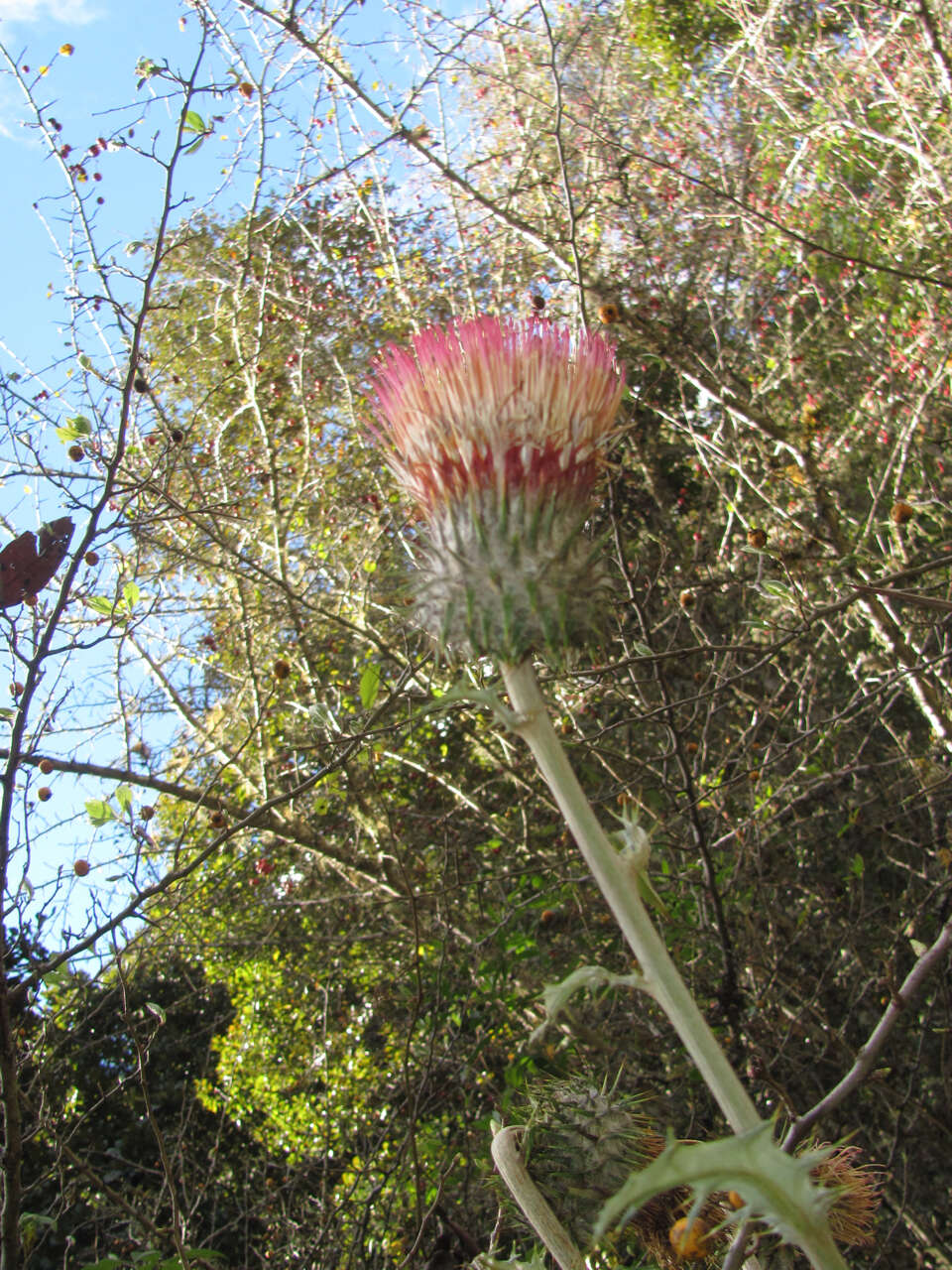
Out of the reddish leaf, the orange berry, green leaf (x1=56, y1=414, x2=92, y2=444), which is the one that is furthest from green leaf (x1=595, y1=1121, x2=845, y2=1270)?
green leaf (x1=56, y1=414, x2=92, y2=444)

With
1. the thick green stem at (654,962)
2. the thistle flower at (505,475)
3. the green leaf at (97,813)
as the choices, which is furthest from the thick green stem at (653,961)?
the green leaf at (97,813)

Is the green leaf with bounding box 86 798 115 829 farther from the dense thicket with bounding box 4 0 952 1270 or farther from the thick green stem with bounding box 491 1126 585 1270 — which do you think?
the thick green stem with bounding box 491 1126 585 1270

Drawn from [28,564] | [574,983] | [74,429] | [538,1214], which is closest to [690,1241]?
[538,1214]

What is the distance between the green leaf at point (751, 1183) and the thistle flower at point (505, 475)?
0.47 meters

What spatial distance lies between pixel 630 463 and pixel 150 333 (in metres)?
4.86

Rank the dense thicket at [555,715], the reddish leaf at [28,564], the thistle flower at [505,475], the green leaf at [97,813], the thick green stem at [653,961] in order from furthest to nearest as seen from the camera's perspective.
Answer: the dense thicket at [555,715] < the green leaf at [97,813] < the reddish leaf at [28,564] < the thistle flower at [505,475] < the thick green stem at [653,961]

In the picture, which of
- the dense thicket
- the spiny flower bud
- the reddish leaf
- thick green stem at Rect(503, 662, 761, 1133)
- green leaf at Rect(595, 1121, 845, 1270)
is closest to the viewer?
green leaf at Rect(595, 1121, 845, 1270)

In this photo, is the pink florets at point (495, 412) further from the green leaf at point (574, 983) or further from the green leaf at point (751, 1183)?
the green leaf at point (751, 1183)

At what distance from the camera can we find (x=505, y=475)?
3.12 ft

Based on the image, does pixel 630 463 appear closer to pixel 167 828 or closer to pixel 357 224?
pixel 357 224

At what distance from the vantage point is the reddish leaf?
1.71 meters

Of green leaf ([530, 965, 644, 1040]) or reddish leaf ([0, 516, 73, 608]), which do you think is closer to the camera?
green leaf ([530, 965, 644, 1040])

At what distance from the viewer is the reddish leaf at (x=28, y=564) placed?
1706 millimetres

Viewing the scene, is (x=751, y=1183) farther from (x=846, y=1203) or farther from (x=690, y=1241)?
(x=846, y=1203)
